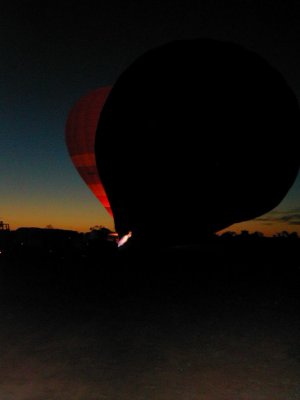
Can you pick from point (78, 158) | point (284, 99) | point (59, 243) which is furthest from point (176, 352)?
point (59, 243)

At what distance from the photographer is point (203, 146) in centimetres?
828

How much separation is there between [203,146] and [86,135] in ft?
48.4

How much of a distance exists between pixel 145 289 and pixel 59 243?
24.6 m

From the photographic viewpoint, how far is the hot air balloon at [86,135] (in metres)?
22.1

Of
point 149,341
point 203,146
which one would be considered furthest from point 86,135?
point 149,341

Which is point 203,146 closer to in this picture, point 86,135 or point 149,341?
point 149,341

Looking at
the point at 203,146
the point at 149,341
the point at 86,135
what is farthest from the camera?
the point at 86,135

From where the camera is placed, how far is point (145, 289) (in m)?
13.3

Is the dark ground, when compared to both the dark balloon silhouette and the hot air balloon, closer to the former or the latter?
the dark balloon silhouette

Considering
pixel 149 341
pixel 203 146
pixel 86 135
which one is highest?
pixel 86 135

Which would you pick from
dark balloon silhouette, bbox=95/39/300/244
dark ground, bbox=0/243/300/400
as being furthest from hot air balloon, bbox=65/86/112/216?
dark balloon silhouette, bbox=95/39/300/244

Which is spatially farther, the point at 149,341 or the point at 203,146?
the point at 203,146

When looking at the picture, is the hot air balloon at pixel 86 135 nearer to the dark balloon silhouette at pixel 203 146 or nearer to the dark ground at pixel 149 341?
the dark ground at pixel 149 341

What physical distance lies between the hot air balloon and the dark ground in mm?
9071
